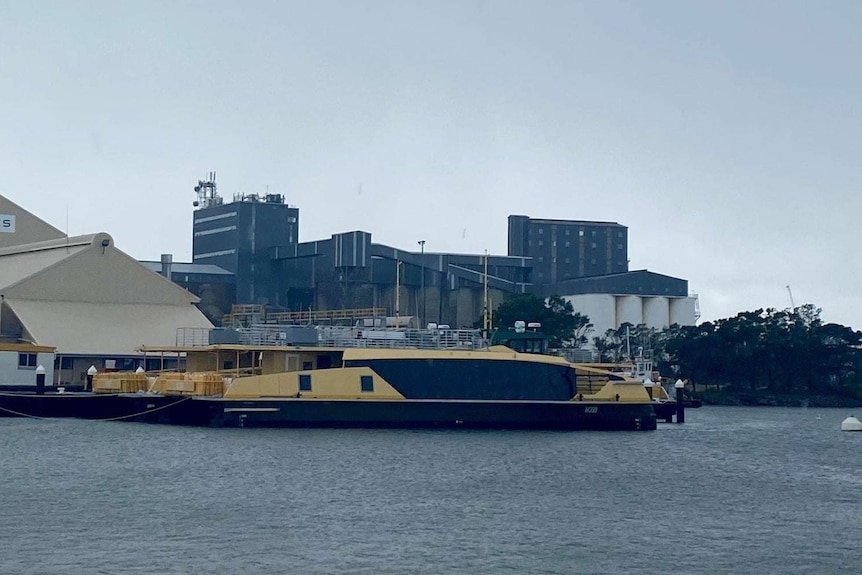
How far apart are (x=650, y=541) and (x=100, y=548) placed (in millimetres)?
11727

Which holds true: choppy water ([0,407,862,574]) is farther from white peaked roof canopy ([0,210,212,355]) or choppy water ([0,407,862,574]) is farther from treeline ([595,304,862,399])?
treeline ([595,304,862,399])

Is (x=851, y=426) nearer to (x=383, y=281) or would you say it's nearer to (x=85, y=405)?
(x=85, y=405)

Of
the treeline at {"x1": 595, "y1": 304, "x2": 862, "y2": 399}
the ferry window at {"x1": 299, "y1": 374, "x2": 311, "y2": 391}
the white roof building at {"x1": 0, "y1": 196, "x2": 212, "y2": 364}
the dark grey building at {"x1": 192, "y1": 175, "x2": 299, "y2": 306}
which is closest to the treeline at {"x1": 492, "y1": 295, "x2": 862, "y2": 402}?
the treeline at {"x1": 595, "y1": 304, "x2": 862, "y2": 399}

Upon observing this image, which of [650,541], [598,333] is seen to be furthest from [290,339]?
[598,333]

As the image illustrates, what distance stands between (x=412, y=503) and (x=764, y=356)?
92.8 metres

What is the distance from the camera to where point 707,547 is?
29266 millimetres

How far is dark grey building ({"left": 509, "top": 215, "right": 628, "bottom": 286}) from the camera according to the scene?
521ft

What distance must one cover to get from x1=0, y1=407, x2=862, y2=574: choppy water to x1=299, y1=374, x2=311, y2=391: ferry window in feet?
8.02

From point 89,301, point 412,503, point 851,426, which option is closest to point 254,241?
point 89,301

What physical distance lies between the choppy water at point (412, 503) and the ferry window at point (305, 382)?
2.44 m

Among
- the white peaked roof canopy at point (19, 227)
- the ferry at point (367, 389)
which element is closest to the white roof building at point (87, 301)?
the white peaked roof canopy at point (19, 227)

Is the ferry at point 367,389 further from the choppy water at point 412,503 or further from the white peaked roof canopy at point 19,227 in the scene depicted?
the white peaked roof canopy at point 19,227

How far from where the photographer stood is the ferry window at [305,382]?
53438 mm

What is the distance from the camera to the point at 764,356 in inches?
4818
